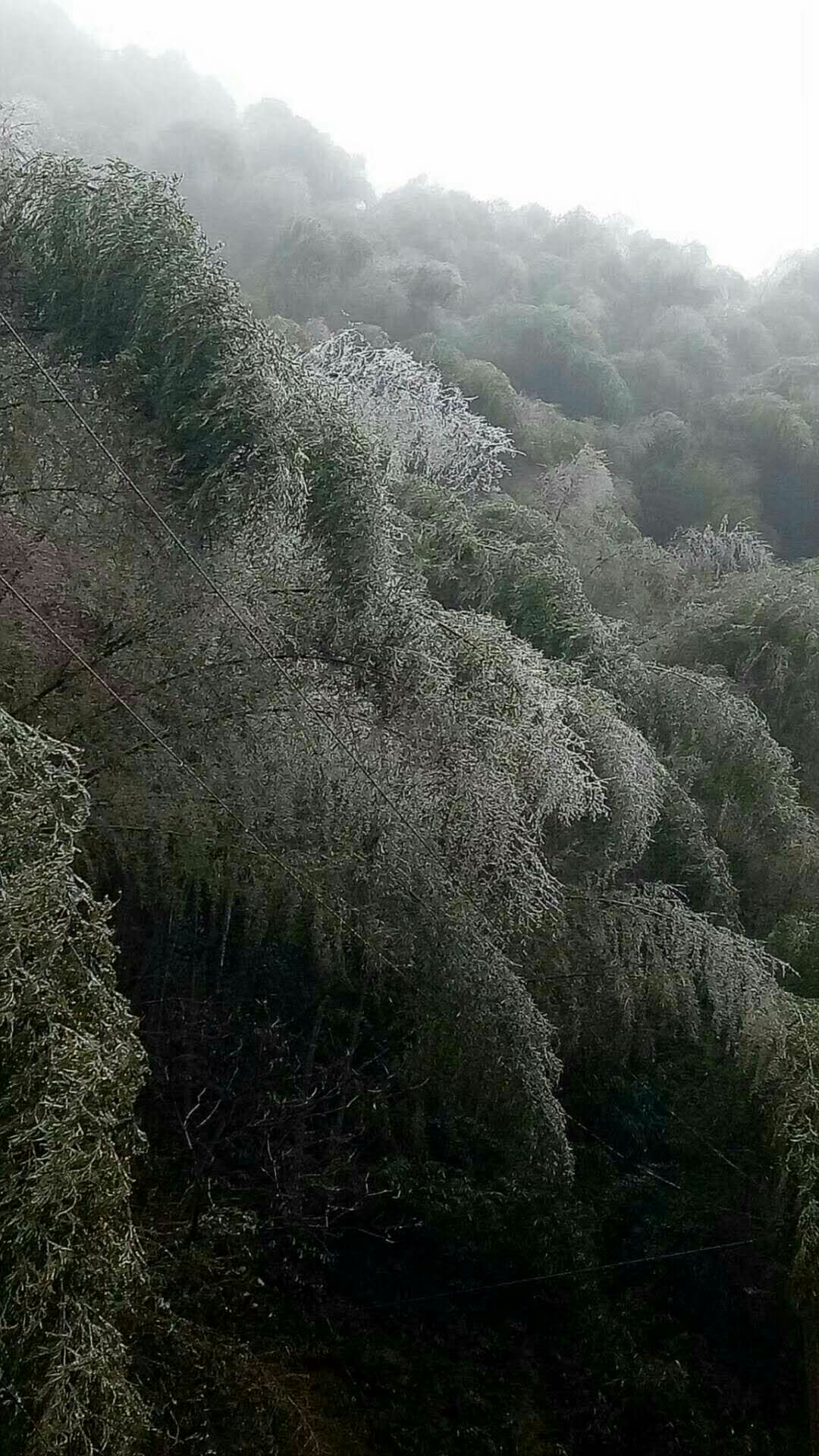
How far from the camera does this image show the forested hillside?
174 centimetres

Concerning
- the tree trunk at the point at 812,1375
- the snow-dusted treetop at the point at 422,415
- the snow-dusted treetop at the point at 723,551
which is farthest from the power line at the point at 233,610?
the snow-dusted treetop at the point at 723,551

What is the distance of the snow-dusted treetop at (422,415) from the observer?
7508 millimetres

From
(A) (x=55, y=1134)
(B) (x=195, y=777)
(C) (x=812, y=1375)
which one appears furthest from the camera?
(C) (x=812, y=1375)

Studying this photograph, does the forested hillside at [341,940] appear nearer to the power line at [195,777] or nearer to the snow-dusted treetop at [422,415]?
the power line at [195,777]

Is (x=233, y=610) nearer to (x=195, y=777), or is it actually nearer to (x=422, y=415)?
(x=195, y=777)

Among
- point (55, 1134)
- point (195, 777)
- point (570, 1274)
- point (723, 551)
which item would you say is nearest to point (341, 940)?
point (195, 777)

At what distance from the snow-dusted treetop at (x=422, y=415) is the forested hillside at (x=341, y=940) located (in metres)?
2.67

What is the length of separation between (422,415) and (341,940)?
5.81 metres

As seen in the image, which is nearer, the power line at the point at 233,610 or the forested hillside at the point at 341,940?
the forested hillside at the point at 341,940

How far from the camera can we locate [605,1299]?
3.70 meters

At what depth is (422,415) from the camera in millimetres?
7988

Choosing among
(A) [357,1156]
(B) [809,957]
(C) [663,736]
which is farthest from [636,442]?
(A) [357,1156]

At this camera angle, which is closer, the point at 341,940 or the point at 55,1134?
the point at 55,1134

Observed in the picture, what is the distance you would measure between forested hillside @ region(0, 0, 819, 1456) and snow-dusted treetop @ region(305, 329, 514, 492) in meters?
2.67
